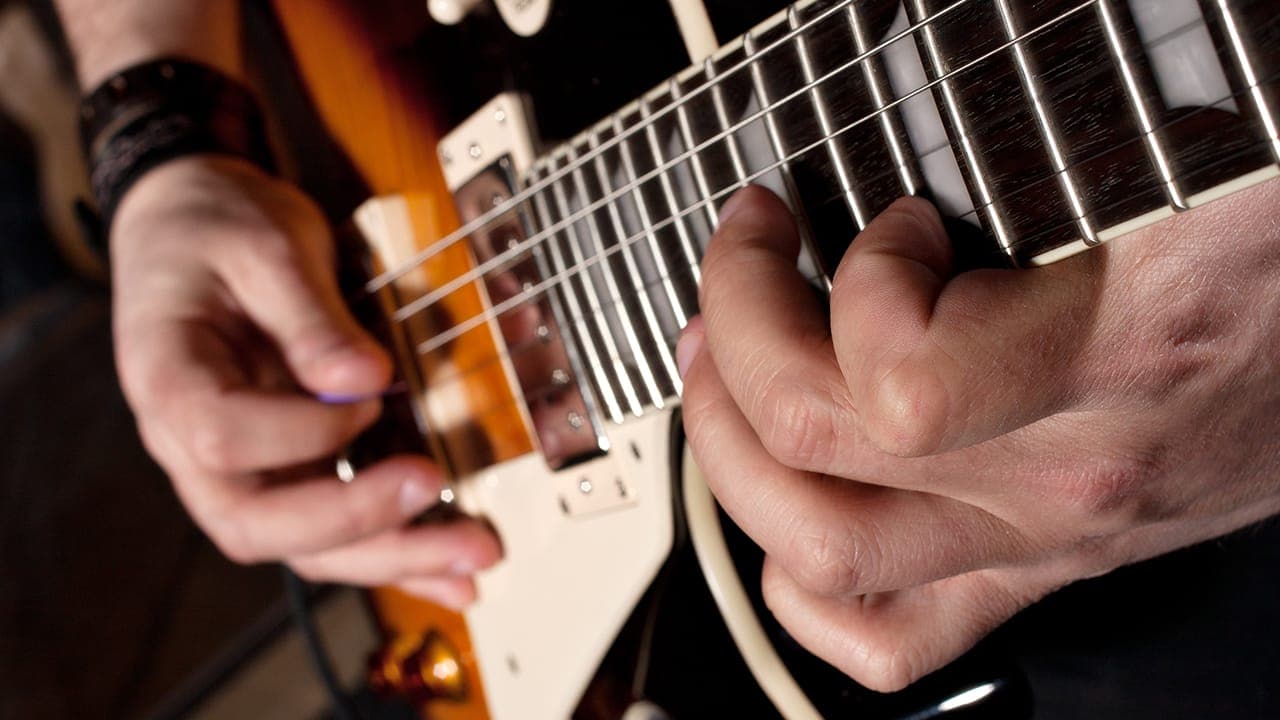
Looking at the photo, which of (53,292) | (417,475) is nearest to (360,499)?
(417,475)

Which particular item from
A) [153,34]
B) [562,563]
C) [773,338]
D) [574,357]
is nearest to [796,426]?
[773,338]

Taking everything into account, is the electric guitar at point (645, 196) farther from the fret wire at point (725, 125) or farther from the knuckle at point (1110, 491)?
the knuckle at point (1110, 491)

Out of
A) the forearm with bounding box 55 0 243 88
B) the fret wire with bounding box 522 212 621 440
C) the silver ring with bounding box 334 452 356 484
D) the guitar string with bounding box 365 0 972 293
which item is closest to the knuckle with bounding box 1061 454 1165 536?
the guitar string with bounding box 365 0 972 293

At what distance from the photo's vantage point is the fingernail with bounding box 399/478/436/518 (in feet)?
2.44

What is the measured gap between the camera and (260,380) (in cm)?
77

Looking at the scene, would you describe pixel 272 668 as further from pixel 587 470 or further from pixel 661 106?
pixel 661 106

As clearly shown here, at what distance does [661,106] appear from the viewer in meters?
0.53

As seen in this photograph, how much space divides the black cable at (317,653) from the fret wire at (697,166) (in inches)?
33.7

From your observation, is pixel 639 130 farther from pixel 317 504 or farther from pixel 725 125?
pixel 317 504

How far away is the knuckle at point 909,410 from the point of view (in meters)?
0.33

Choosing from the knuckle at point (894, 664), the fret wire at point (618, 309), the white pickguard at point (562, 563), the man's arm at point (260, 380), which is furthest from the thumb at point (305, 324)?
the knuckle at point (894, 664)

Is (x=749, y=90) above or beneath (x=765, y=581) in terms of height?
above

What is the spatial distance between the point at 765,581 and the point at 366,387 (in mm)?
393

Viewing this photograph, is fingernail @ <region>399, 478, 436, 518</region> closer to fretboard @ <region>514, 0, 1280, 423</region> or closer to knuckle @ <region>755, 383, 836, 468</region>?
fretboard @ <region>514, 0, 1280, 423</region>
